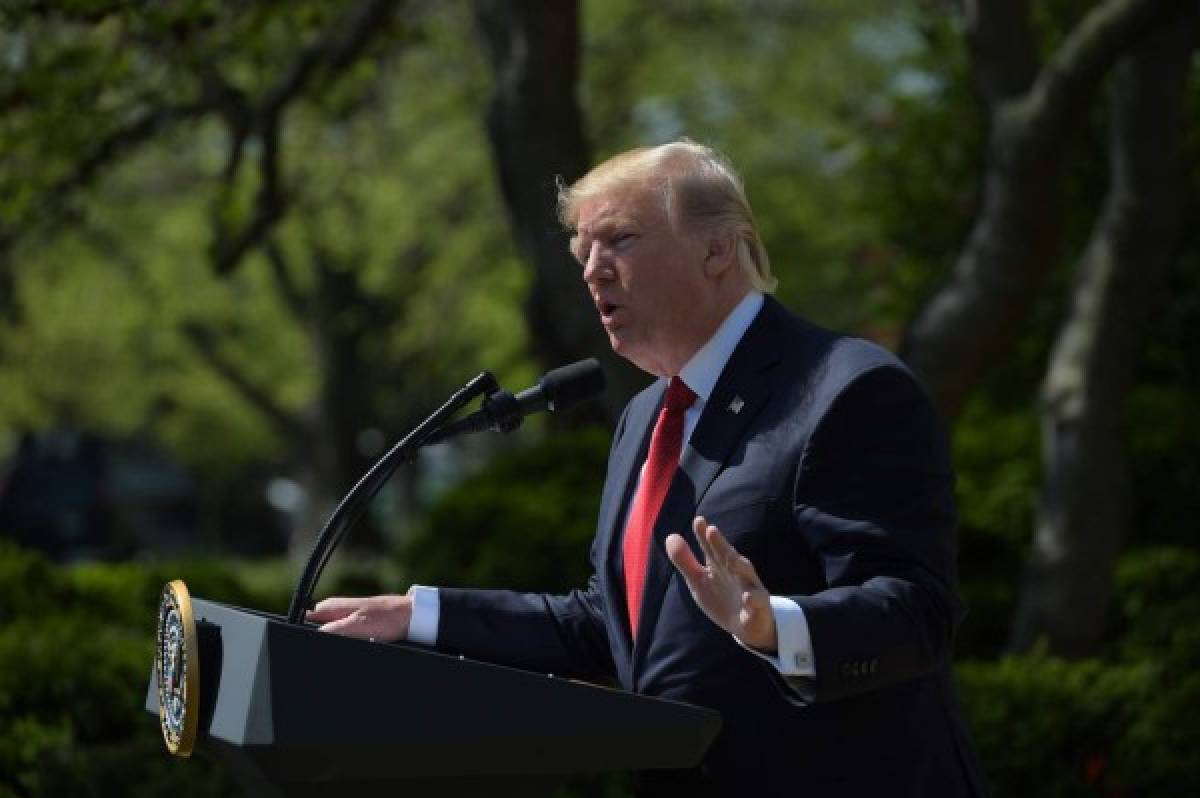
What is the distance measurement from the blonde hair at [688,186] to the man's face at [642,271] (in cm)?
2

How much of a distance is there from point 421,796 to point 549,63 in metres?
5.11

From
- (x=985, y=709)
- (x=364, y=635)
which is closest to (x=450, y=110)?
(x=985, y=709)

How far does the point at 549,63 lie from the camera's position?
774 cm

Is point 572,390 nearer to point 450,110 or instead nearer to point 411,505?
point 450,110

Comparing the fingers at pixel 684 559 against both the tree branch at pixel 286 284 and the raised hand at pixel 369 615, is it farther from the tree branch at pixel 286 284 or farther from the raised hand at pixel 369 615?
the tree branch at pixel 286 284

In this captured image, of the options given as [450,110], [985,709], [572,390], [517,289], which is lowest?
[985,709]

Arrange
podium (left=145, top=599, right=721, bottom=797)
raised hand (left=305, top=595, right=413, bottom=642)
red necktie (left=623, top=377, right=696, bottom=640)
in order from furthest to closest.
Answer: raised hand (left=305, top=595, right=413, bottom=642) < red necktie (left=623, top=377, right=696, bottom=640) < podium (left=145, top=599, right=721, bottom=797)

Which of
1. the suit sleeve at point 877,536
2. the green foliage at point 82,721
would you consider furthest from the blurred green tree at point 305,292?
the suit sleeve at point 877,536

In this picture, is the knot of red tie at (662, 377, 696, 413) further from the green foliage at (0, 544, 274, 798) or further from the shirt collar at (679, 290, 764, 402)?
the green foliage at (0, 544, 274, 798)

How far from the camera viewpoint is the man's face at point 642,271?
11.0ft

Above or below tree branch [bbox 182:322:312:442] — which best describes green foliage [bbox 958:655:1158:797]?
below

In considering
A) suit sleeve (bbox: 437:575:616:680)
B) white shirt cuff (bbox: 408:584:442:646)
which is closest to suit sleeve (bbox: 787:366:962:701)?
suit sleeve (bbox: 437:575:616:680)

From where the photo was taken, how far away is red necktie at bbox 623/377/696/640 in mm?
3406

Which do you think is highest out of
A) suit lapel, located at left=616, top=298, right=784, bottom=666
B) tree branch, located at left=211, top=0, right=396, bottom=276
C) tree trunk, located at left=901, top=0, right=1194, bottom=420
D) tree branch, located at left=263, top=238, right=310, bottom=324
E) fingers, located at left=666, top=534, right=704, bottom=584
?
tree branch, located at left=263, top=238, right=310, bottom=324
